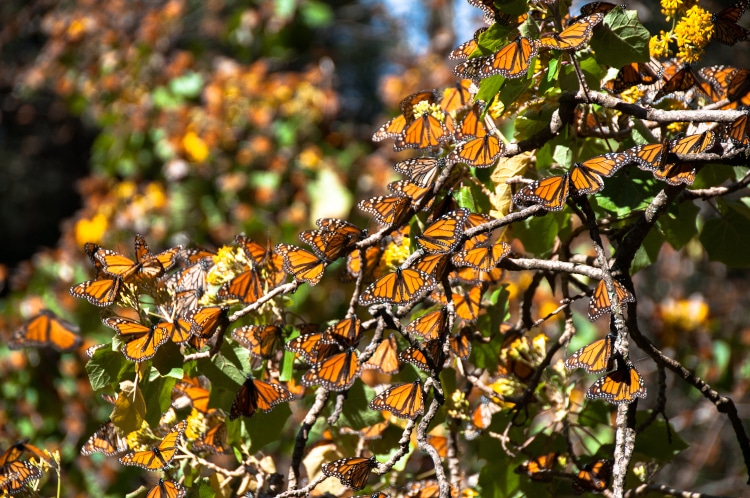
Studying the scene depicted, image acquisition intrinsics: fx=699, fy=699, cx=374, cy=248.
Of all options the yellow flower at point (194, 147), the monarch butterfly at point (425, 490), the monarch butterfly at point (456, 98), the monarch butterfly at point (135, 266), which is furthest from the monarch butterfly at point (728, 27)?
the yellow flower at point (194, 147)

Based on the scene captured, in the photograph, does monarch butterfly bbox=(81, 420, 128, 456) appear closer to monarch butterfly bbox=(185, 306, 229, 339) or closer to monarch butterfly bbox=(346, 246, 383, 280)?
monarch butterfly bbox=(185, 306, 229, 339)

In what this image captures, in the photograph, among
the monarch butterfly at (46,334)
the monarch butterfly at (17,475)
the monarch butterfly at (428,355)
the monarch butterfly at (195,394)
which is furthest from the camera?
the monarch butterfly at (46,334)

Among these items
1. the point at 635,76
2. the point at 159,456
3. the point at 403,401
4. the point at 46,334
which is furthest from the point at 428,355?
the point at 46,334

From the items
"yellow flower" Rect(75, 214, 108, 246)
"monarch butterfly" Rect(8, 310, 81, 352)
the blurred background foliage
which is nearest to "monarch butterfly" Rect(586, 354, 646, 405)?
"monarch butterfly" Rect(8, 310, 81, 352)

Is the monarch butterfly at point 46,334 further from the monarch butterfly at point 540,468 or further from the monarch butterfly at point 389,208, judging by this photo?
the monarch butterfly at point 540,468

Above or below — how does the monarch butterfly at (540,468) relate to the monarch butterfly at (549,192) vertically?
below

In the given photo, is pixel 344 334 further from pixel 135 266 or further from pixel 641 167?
pixel 641 167
